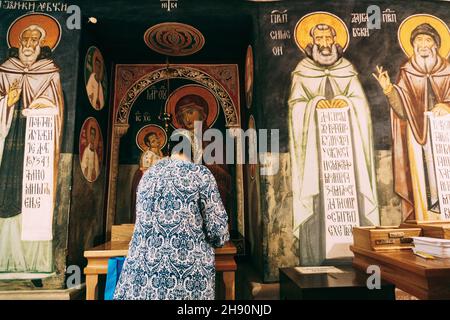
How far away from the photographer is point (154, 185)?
223 centimetres

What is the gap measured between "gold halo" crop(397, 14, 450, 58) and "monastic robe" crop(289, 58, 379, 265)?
79 cm

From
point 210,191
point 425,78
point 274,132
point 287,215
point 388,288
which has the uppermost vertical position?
point 425,78

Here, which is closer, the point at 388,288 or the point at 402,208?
the point at 388,288

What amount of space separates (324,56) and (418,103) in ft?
4.32

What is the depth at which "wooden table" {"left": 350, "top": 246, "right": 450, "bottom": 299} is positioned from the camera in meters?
1.94

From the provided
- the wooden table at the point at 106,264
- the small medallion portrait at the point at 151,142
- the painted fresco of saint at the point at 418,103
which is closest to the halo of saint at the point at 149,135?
the small medallion portrait at the point at 151,142

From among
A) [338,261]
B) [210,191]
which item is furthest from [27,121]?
[338,261]

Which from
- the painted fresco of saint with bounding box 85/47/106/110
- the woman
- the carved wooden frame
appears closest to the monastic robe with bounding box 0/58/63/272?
the painted fresco of saint with bounding box 85/47/106/110

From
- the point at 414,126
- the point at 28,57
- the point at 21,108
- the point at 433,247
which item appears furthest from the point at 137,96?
the point at 433,247

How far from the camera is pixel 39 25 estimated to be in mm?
3918

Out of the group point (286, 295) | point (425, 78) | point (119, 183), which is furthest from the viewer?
point (119, 183)

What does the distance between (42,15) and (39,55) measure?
538 millimetres

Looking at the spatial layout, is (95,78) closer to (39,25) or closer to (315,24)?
(39,25)

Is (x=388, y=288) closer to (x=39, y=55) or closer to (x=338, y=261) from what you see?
(x=338, y=261)
